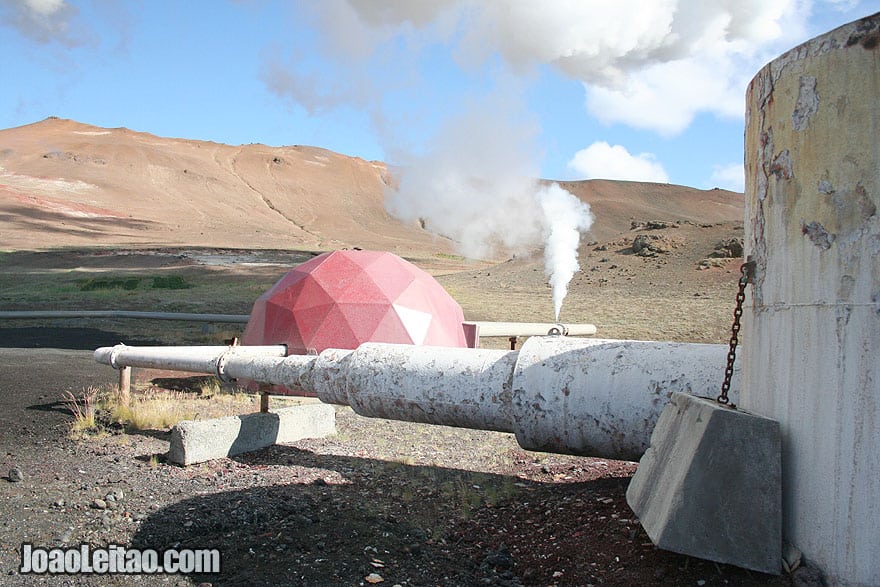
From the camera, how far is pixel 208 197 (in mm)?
96438

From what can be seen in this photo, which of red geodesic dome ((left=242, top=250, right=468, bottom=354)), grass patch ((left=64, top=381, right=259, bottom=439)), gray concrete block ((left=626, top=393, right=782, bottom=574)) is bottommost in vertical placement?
grass patch ((left=64, top=381, right=259, bottom=439))

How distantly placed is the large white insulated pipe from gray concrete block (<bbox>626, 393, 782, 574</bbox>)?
2.68 ft

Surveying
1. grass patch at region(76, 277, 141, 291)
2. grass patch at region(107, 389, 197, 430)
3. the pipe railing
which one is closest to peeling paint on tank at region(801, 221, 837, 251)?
grass patch at region(107, 389, 197, 430)

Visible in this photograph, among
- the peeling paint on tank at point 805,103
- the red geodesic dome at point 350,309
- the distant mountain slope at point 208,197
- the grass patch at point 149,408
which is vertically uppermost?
the distant mountain slope at point 208,197

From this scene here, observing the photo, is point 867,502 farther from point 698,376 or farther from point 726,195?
point 726,195

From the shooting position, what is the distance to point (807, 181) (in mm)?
3273

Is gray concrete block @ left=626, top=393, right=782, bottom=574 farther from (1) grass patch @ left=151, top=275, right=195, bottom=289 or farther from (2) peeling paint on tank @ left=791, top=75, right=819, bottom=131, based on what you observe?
(1) grass patch @ left=151, top=275, right=195, bottom=289

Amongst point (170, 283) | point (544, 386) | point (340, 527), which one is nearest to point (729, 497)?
point (544, 386)

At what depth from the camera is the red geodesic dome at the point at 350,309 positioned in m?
10.3

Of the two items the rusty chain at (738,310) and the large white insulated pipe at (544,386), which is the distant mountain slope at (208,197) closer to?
the large white insulated pipe at (544,386)

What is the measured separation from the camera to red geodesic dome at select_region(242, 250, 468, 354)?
33.8ft

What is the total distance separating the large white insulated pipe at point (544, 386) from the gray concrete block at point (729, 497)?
816 mm

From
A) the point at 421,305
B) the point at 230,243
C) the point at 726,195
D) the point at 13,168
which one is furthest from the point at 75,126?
the point at 421,305

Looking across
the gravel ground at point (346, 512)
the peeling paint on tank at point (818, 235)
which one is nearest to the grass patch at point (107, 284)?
the gravel ground at point (346, 512)
